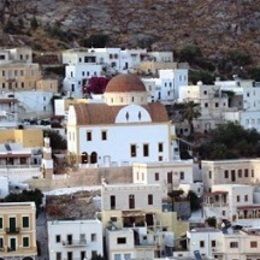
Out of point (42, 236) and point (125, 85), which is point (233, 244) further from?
point (125, 85)

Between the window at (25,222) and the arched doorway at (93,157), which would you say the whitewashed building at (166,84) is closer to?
the arched doorway at (93,157)

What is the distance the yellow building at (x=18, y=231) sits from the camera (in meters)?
56.6

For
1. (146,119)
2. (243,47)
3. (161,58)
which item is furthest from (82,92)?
(243,47)

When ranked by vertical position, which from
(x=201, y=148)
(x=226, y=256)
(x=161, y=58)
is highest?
(x=161, y=58)

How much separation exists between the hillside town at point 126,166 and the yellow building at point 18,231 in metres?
0.04

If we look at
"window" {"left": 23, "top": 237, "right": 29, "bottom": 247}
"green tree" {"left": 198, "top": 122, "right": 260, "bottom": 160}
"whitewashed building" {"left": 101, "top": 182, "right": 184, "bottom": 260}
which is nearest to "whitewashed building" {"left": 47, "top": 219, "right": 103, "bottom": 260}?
"whitewashed building" {"left": 101, "top": 182, "right": 184, "bottom": 260}

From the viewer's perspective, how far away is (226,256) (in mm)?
56312

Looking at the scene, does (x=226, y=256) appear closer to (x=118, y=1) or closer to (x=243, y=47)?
(x=243, y=47)

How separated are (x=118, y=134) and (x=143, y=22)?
41886 mm

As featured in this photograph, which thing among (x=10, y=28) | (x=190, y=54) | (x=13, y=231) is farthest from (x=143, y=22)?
(x=13, y=231)

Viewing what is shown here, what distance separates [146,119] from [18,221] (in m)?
12.4

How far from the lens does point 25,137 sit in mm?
67438

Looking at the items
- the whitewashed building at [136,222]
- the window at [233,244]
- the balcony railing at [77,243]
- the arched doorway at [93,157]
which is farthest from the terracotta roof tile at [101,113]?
the window at [233,244]

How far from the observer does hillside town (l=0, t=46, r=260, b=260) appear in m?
56.5
